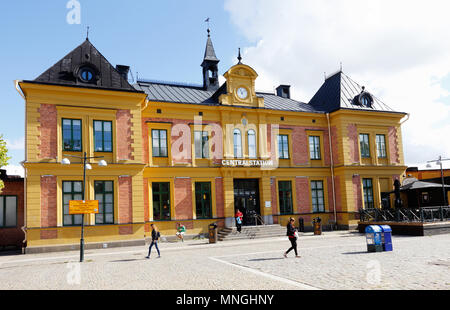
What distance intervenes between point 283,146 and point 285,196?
3.73 meters

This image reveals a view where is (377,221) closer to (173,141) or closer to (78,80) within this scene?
(173,141)

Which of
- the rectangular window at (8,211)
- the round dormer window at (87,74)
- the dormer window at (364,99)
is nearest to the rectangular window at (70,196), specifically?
the rectangular window at (8,211)

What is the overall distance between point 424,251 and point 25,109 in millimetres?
20695

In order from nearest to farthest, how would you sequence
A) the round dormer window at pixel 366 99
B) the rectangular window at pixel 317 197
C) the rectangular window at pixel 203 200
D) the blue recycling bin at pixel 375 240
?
the blue recycling bin at pixel 375 240
the rectangular window at pixel 203 200
the rectangular window at pixel 317 197
the round dormer window at pixel 366 99

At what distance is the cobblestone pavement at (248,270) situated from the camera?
9.22 m

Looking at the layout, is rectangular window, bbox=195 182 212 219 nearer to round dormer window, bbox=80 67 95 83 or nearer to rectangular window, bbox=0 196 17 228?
round dormer window, bbox=80 67 95 83

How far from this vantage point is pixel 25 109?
67.8 ft

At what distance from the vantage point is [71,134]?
69.9ft

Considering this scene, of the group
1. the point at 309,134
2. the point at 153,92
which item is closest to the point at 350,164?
the point at 309,134

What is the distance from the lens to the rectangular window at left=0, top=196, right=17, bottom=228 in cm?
2209

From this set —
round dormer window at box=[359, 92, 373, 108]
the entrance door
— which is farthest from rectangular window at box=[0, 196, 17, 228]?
round dormer window at box=[359, 92, 373, 108]

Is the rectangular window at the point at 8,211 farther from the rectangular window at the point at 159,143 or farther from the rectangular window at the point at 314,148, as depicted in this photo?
the rectangular window at the point at 314,148

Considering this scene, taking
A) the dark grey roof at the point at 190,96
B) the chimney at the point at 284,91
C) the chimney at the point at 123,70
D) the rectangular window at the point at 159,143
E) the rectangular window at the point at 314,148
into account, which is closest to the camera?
the rectangular window at the point at 159,143

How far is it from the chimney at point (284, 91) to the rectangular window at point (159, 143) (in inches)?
510
